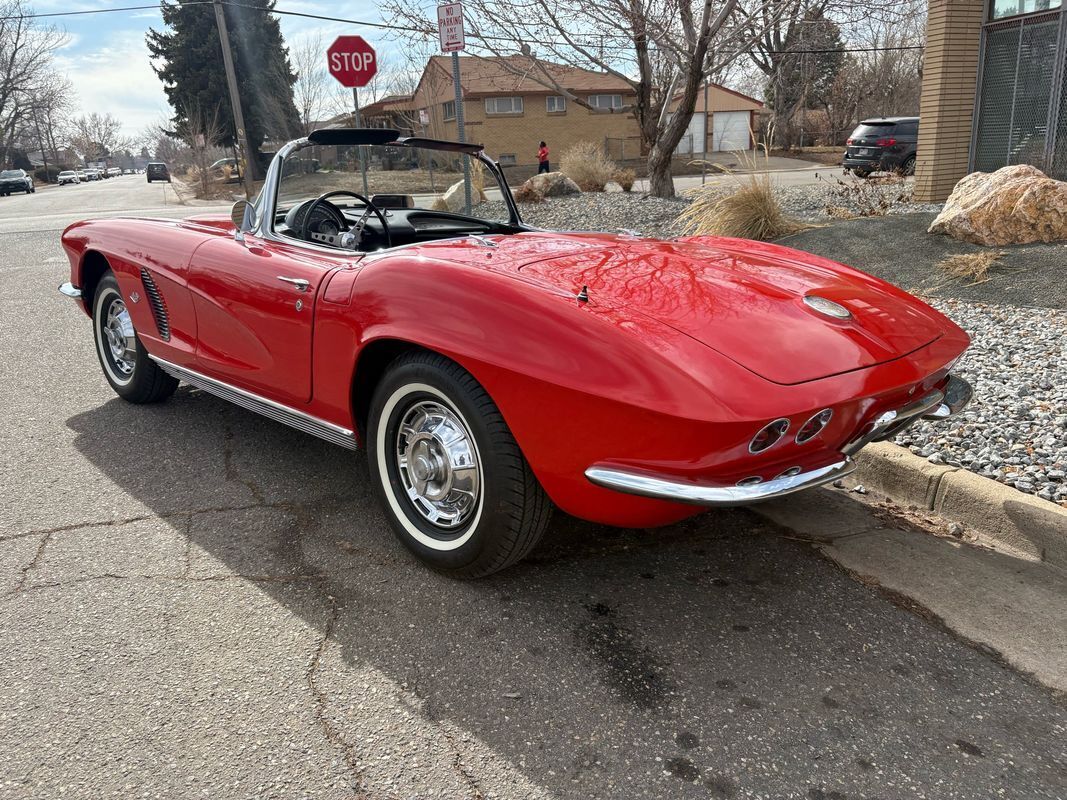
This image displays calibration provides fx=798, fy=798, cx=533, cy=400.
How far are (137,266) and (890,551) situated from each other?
352cm

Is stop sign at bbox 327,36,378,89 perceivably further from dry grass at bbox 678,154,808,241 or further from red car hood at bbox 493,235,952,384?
red car hood at bbox 493,235,952,384

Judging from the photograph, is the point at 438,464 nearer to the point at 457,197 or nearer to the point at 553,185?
the point at 457,197

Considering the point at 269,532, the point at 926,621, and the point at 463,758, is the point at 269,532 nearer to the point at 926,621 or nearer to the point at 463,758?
the point at 463,758

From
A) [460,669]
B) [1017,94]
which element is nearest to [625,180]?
[1017,94]

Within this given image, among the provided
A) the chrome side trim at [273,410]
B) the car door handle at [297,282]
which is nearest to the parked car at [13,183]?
the chrome side trim at [273,410]

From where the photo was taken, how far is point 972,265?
250 inches

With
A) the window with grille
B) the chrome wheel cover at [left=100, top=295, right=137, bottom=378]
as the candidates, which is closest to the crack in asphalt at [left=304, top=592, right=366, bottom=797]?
the chrome wheel cover at [left=100, top=295, right=137, bottom=378]

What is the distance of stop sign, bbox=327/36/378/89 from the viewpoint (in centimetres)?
988

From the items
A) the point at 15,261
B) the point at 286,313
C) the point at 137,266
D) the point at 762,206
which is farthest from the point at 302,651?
the point at 15,261

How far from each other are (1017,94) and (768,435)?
10676 millimetres

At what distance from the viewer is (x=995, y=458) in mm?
3240

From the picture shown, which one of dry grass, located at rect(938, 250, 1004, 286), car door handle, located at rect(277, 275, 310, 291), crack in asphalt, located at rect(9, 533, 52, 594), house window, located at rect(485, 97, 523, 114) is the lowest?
crack in asphalt, located at rect(9, 533, 52, 594)

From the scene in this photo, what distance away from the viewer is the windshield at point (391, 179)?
352 centimetres

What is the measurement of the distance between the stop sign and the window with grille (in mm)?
7971
